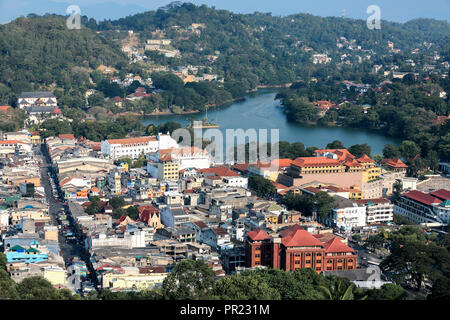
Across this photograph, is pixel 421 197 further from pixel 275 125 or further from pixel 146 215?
pixel 275 125

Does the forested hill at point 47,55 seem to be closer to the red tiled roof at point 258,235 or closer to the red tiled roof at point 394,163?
the red tiled roof at point 394,163

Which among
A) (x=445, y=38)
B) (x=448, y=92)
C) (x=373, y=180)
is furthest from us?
(x=445, y=38)

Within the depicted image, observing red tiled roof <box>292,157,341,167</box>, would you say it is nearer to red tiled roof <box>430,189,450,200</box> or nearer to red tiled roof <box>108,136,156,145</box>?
red tiled roof <box>430,189,450,200</box>

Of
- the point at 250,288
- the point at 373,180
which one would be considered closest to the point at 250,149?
the point at 373,180

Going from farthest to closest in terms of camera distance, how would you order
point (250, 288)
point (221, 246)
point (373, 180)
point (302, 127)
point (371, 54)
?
point (371, 54) < point (302, 127) < point (373, 180) < point (221, 246) < point (250, 288)

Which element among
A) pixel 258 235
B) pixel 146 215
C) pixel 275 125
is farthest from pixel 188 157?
pixel 275 125
